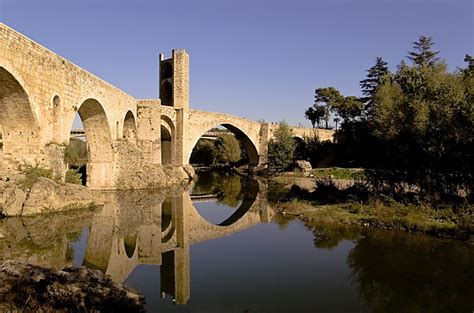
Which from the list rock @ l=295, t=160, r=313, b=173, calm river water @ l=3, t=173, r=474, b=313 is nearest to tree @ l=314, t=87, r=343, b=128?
rock @ l=295, t=160, r=313, b=173

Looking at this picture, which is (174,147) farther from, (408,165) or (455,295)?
(455,295)

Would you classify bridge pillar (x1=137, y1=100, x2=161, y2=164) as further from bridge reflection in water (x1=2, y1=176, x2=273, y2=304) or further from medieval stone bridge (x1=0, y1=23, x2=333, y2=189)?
bridge reflection in water (x1=2, y1=176, x2=273, y2=304)

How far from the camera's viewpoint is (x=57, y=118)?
1382cm

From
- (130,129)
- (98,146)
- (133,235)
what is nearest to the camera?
(133,235)

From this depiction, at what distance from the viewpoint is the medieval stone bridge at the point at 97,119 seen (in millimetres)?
11797

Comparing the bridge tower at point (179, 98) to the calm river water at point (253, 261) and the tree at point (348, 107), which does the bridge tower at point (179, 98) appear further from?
the tree at point (348, 107)

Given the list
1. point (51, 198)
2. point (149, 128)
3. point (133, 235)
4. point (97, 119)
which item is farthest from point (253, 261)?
point (149, 128)

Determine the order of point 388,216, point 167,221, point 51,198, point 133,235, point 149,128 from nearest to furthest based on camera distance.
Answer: point 133,235 < point 388,216 < point 51,198 < point 167,221 < point 149,128

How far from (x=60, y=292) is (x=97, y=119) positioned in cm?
1577

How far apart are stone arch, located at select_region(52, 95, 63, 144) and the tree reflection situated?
35.3ft

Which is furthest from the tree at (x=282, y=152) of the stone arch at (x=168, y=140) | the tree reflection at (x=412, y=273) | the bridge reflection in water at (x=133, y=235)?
the tree reflection at (x=412, y=273)

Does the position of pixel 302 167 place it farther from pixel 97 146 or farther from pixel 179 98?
pixel 97 146

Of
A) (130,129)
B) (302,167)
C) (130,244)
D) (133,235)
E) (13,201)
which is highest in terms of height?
(130,129)

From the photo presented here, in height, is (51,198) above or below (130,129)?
below
